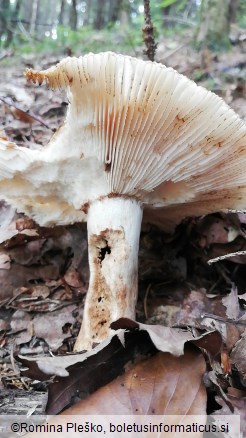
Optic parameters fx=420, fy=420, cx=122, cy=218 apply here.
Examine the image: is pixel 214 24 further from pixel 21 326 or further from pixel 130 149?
pixel 21 326

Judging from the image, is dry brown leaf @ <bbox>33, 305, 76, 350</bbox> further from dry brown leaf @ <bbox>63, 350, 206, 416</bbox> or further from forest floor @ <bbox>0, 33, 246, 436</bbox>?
dry brown leaf @ <bbox>63, 350, 206, 416</bbox>

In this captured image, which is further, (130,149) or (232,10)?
(232,10)

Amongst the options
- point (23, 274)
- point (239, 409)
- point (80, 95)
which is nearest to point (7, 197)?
point (23, 274)

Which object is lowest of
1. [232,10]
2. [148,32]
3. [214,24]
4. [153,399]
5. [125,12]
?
[153,399]

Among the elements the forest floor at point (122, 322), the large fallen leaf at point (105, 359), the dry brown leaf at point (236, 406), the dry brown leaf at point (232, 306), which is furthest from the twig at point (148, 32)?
the dry brown leaf at point (236, 406)

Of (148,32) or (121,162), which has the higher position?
(148,32)

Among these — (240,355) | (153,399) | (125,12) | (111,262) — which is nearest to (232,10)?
(111,262)

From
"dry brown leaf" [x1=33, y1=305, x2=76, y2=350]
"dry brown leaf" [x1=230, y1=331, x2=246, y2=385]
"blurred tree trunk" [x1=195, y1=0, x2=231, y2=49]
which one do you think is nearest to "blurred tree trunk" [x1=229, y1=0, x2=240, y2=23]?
"blurred tree trunk" [x1=195, y1=0, x2=231, y2=49]
